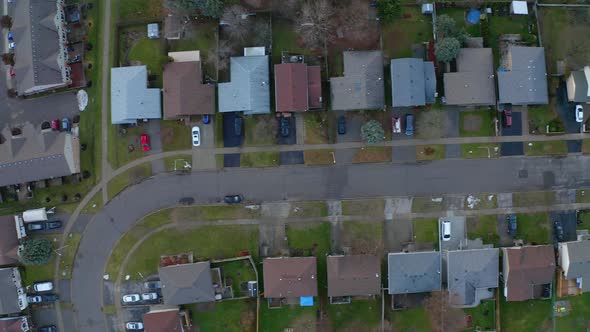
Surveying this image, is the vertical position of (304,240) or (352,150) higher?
(352,150)

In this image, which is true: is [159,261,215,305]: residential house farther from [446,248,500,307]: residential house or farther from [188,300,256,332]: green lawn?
[446,248,500,307]: residential house

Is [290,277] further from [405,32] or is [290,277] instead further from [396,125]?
[405,32]

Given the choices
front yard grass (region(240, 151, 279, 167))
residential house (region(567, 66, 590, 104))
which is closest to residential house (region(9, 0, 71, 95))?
front yard grass (region(240, 151, 279, 167))

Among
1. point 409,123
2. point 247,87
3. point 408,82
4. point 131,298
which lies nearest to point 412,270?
point 409,123

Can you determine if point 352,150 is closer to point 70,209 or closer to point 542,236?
point 542,236

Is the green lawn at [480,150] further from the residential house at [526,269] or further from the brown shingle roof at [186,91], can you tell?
the brown shingle roof at [186,91]

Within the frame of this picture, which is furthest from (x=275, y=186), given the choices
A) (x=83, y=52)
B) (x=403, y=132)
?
(x=83, y=52)
